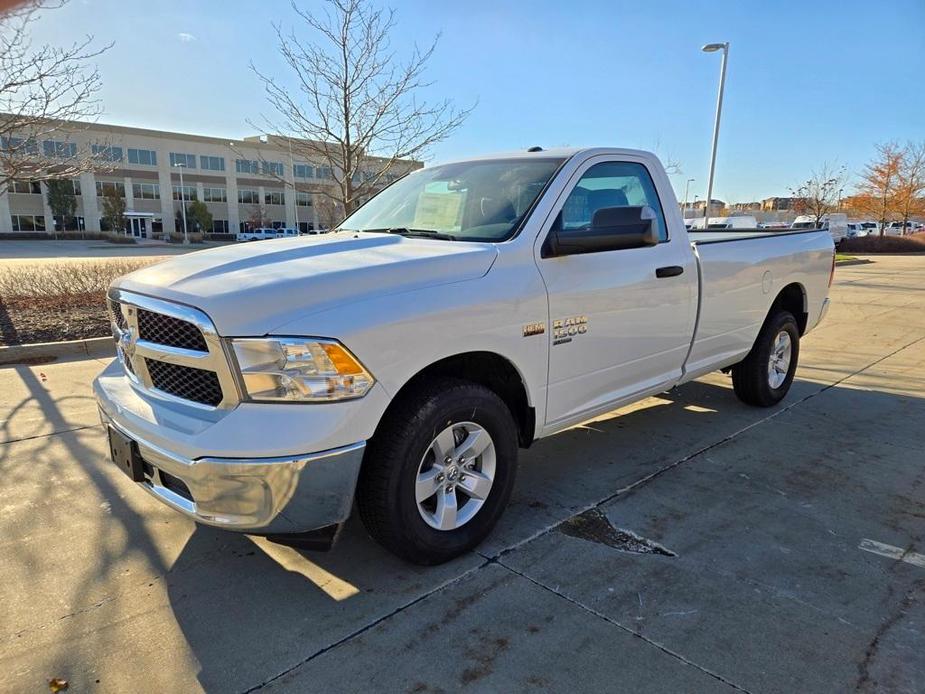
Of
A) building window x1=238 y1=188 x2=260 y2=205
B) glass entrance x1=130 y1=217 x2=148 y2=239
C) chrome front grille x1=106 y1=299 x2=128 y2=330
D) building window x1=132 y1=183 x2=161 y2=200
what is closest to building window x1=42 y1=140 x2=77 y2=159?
chrome front grille x1=106 y1=299 x2=128 y2=330

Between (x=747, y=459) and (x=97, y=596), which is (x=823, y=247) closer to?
(x=747, y=459)

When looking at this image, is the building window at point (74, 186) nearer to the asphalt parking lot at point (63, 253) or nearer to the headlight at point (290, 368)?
the asphalt parking lot at point (63, 253)

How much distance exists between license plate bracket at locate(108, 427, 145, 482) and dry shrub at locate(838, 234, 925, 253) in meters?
41.1

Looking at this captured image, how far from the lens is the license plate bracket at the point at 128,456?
2.65 m

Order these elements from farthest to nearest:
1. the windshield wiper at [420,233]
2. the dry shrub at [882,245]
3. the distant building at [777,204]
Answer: the distant building at [777,204], the dry shrub at [882,245], the windshield wiper at [420,233]

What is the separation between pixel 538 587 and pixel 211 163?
77.4m

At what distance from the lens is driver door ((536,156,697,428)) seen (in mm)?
3293

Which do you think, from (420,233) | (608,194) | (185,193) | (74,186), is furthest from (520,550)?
(185,193)

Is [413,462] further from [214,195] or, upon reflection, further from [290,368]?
[214,195]

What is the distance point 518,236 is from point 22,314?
9.29 metres

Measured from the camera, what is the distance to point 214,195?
237ft

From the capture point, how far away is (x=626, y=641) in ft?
7.95

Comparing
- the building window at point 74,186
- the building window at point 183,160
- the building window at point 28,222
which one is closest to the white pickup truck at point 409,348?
the building window at point 74,186

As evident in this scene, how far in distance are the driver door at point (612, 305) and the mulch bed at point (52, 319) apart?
6.42 metres
